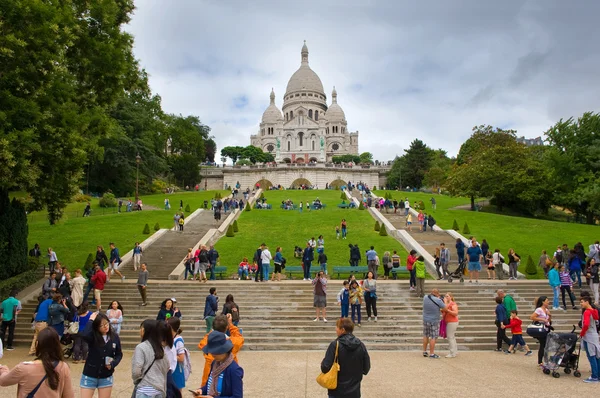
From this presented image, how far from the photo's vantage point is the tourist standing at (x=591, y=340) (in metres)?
8.15

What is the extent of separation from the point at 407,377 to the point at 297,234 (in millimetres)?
18181

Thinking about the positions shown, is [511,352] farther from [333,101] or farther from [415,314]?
[333,101]

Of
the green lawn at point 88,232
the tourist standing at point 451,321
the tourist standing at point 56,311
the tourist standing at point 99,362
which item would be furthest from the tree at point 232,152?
the tourist standing at point 99,362

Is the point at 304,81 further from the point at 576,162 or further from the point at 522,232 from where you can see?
the point at 522,232

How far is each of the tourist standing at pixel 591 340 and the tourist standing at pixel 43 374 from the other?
8097 mm

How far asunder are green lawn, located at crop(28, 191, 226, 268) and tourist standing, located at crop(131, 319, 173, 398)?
52.4 feet

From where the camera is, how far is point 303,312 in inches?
538

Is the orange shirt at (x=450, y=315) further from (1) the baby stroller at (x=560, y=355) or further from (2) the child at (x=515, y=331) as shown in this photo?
(1) the baby stroller at (x=560, y=355)

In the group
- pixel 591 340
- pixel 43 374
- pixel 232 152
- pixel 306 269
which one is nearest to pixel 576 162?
pixel 306 269

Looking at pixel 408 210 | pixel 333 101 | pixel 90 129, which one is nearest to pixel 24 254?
pixel 90 129

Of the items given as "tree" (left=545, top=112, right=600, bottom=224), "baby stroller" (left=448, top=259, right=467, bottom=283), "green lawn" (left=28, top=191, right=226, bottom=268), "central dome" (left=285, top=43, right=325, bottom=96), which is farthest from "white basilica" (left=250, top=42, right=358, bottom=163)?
"baby stroller" (left=448, top=259, right=467, bottom=283)

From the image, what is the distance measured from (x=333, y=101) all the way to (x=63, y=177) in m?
125

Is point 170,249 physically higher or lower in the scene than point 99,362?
higher

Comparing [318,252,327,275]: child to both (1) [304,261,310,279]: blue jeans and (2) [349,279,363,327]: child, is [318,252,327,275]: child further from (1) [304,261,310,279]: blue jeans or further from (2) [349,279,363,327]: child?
(2) [349,279,363,327]: child
